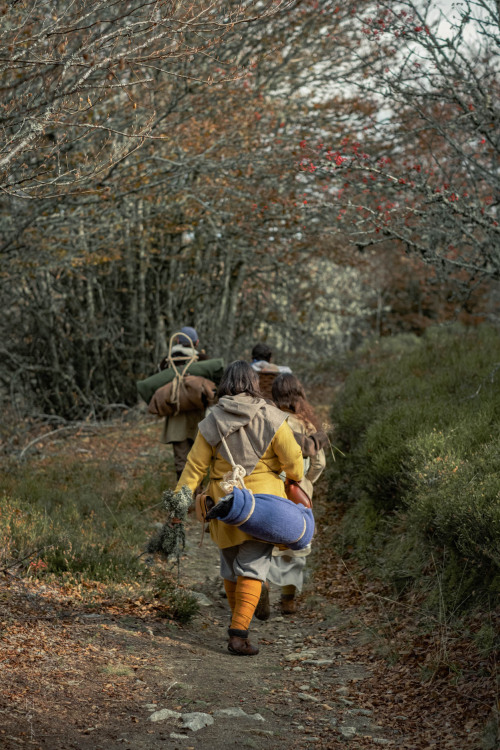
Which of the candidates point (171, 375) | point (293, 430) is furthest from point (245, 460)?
point (171, 375)

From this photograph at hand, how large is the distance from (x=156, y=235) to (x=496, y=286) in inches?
357

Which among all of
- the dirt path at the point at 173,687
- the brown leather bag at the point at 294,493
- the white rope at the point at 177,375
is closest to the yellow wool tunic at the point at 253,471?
the brown leather bag at the point at 294,493

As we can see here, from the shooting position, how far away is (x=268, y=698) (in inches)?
173

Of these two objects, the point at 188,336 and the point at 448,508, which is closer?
the point at 448,508

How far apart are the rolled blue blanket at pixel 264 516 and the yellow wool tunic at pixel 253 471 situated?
177mm

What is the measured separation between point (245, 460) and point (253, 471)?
12 cm

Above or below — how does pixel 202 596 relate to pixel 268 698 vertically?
below

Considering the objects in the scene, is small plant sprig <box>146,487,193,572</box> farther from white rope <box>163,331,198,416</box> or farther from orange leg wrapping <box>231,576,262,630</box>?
white rope <box>163,331,198,416</box>

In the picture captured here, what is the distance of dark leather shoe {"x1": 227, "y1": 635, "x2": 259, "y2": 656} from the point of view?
16.8ft

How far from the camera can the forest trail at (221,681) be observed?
3.70 meters

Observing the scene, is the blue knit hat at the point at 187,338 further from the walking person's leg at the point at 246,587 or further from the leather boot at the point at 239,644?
the leather boot at the point at 239,644

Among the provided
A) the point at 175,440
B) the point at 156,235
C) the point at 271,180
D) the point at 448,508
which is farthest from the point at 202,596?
the point at 156,235

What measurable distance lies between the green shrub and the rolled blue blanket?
3.39ft

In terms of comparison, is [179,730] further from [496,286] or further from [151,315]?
[496,286]
